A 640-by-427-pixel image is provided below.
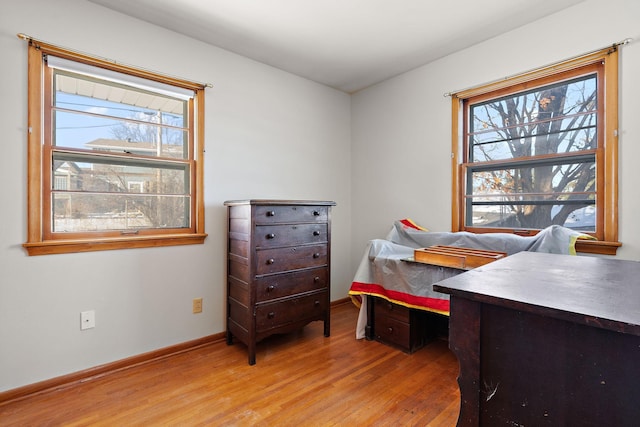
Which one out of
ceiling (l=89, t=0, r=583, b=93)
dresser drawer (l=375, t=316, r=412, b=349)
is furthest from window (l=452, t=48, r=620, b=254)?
dresser drawer (l=375, t=316, r=412, b=349)

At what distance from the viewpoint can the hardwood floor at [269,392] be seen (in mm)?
1650

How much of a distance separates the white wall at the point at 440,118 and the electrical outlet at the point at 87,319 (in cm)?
253

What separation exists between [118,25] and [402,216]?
280 cm

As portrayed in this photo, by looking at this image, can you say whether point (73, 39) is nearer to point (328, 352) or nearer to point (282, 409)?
point (282, 409)

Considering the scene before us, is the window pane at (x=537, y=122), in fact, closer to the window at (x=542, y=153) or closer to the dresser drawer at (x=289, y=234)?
the window at (x=542, y=153)

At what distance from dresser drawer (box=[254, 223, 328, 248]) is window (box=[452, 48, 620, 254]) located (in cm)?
122

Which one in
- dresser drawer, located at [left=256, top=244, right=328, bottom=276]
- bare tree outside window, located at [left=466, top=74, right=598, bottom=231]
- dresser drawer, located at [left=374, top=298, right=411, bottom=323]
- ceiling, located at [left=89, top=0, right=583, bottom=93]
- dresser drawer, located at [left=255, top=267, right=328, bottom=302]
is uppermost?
ceiling, located at [left=89, top=0, right=583, bottom=93]

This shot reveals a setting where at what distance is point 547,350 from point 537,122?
7.43 feet

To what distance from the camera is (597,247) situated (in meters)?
2.03

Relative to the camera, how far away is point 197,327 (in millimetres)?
2545

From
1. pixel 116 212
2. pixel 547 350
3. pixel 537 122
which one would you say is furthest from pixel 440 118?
pixel 116 212

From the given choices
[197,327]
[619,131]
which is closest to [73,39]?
[197,327]

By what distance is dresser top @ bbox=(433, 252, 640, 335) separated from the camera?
0.65 m

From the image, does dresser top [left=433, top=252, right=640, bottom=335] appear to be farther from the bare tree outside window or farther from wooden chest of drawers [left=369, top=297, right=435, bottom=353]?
wooden chest of drawers [left=369, top=297, right=435, bottom=353]
